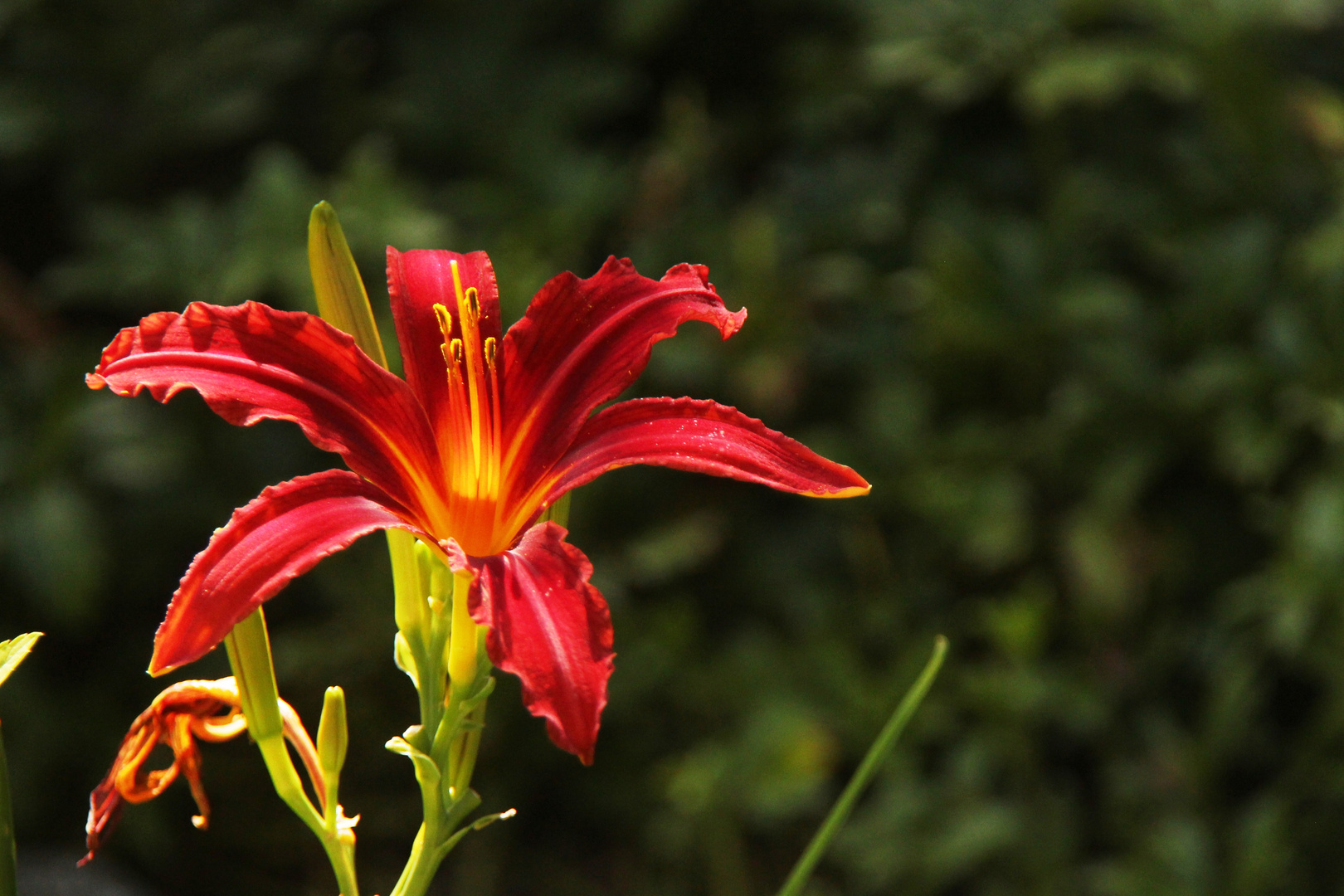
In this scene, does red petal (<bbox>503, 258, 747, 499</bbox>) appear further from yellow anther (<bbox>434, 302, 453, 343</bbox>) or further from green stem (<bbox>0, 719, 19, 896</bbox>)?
green stem (<bbox>0, 719, 19, 896</bbox>)

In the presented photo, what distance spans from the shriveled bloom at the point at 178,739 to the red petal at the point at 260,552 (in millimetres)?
201

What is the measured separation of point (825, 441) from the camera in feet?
7.82

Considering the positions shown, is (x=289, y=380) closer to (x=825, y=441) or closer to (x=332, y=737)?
(x=332, y=737)

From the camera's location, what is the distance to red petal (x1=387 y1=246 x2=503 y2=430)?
0.75 m

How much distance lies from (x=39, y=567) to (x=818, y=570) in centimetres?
144

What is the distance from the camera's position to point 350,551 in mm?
2479

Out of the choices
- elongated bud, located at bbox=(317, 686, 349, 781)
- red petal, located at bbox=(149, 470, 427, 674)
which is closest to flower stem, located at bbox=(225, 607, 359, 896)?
elongated bud, located at bbox=(317, 686, 349, 781)

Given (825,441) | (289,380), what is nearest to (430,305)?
(289,380)

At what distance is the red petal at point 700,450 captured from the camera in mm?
651

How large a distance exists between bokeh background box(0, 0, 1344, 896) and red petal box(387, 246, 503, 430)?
145 cm

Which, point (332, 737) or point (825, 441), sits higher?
point (332, 737)

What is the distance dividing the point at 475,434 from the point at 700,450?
155 millimetres

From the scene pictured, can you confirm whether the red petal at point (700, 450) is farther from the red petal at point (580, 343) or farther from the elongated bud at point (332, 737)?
the elongated bud at point (332, 737)

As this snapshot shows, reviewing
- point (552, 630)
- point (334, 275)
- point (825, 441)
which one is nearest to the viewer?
point (552, 630)
